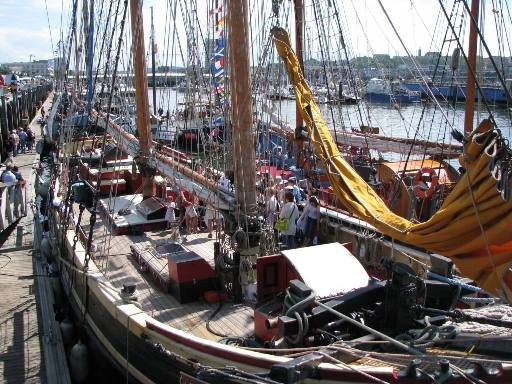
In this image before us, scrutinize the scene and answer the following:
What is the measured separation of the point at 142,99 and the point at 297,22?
7.54 meters

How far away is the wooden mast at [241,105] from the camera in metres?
8.56

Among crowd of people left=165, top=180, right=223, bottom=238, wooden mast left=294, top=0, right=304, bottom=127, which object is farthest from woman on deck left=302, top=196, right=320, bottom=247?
wooden mast left=294, top=0, right=304, bottom=127

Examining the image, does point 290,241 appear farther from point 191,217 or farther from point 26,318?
point 26,318

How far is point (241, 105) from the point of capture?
345 inches

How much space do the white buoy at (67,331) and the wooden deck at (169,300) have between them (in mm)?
1500

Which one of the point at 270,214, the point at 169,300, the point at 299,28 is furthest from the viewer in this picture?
the point at 299,28

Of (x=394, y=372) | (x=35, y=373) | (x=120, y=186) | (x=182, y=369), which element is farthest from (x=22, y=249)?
(x=394, y=372)

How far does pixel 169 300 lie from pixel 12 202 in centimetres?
1324

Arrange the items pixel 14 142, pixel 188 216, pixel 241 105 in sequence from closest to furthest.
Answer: pixel 241 105, pixel 188 216, pixel 14 142

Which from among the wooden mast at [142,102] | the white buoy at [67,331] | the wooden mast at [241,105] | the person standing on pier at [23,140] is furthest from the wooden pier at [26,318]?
the person standing on pier at [23,140]

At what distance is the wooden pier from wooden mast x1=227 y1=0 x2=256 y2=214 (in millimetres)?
4728

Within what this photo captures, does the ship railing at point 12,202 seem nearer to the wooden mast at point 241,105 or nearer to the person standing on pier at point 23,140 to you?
the wooden mast at point 241,105

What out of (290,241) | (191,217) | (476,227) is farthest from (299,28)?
(476,227)

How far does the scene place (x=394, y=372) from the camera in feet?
16.5
